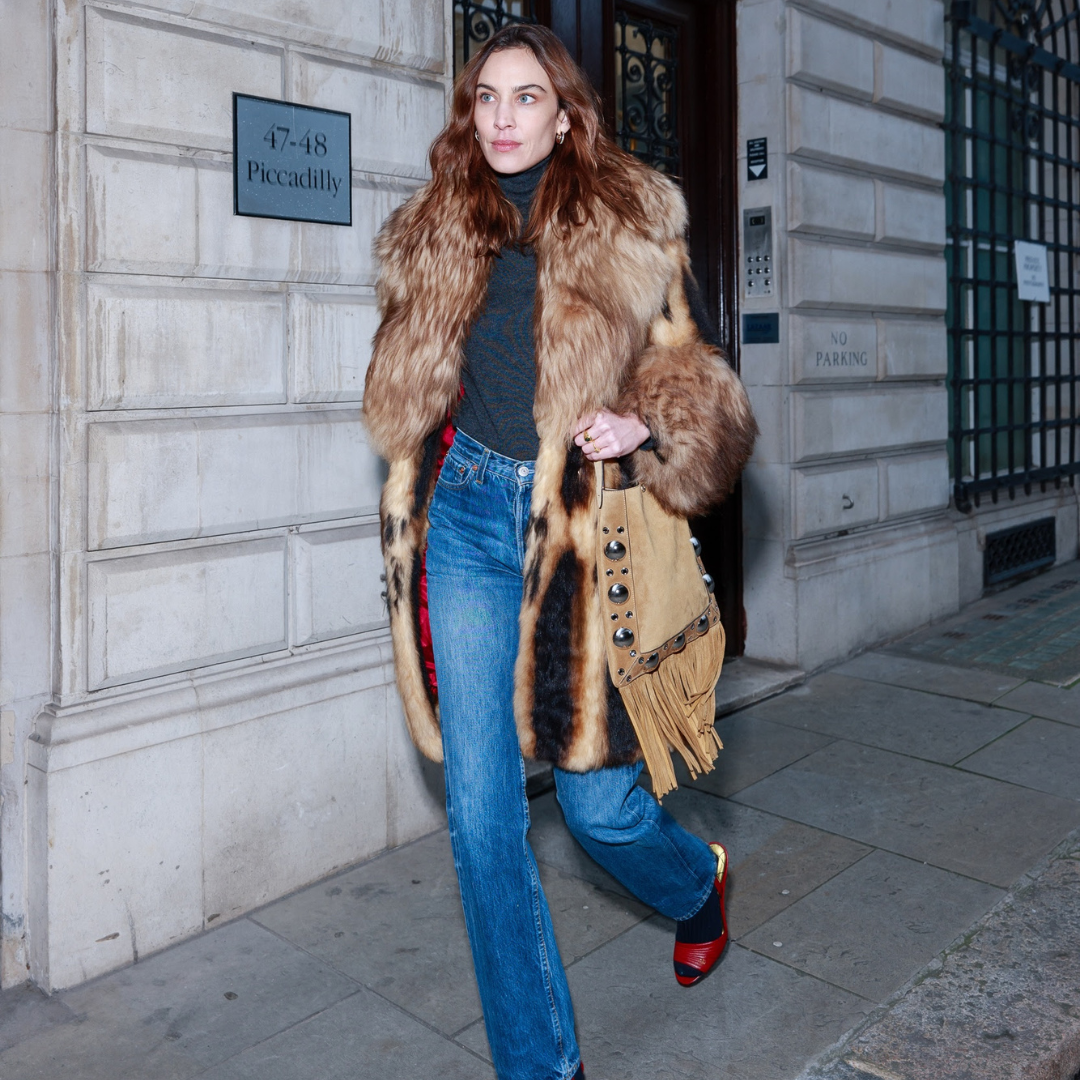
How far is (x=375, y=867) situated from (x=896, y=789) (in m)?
1.99

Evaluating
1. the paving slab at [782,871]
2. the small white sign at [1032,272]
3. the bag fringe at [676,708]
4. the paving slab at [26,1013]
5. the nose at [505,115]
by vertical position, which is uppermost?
the small white sign at [1032,272]

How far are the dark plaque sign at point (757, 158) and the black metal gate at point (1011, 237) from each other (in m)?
2.04

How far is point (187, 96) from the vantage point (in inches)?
144

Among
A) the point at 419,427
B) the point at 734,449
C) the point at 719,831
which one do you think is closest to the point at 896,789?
the point at 719,831

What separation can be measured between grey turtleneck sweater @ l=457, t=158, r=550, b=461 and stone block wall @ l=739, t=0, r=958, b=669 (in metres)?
3.71

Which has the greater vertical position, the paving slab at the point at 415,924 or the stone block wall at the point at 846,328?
the stone block wall at the point at 846,328

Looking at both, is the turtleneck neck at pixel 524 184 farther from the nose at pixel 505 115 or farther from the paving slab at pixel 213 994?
the paving slab at pixel 213 994

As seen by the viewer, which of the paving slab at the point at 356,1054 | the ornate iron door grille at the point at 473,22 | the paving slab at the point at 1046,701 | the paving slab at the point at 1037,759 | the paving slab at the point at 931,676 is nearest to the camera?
the paving slab at the point at 356,1054

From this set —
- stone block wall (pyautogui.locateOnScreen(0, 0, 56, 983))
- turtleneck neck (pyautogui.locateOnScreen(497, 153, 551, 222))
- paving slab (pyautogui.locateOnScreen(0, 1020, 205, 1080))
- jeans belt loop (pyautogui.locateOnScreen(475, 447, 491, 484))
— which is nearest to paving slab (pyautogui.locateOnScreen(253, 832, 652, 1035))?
paving slab (pyautogui.locateOnScreen(0, 1020, 205, 1080))

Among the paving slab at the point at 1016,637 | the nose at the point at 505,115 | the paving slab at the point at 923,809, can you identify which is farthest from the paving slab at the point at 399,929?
the paving slab at the point at 1016,637

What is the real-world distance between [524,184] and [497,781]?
52.5 inches

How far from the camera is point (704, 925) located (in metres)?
3.21

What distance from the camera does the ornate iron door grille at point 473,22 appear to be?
4.93 metres

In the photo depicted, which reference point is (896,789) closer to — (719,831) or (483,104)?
(719,831)
